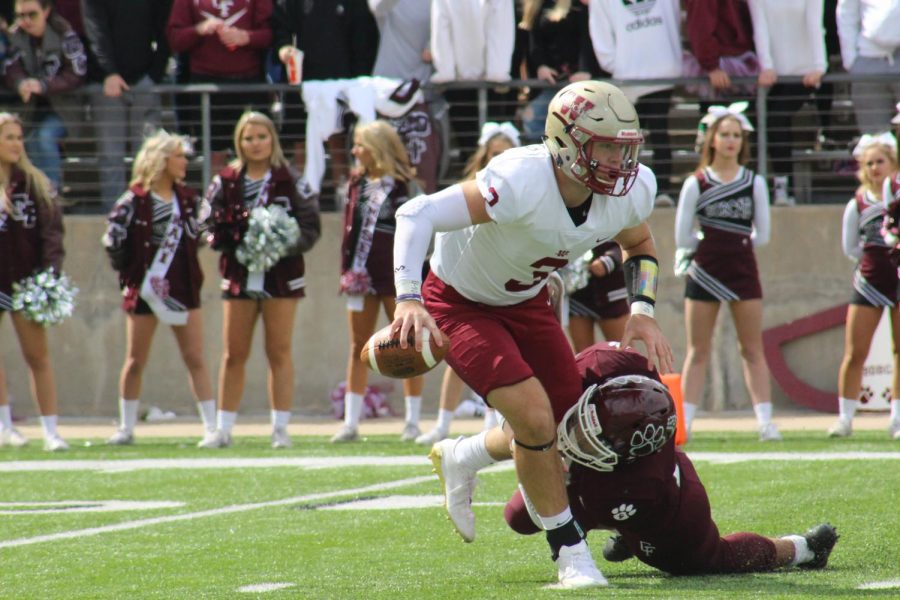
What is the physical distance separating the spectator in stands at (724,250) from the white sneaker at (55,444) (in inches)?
165

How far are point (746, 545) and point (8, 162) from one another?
675cm

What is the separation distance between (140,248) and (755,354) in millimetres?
4214

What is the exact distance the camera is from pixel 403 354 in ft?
15.7

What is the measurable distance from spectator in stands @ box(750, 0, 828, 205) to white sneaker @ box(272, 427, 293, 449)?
477 cm

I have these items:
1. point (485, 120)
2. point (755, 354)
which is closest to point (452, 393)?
point (755, 354)

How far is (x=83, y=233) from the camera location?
12828 mm

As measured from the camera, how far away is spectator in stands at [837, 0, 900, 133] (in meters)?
11.8

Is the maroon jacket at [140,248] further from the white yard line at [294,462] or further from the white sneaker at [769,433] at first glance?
the white sneaker at [769,433]

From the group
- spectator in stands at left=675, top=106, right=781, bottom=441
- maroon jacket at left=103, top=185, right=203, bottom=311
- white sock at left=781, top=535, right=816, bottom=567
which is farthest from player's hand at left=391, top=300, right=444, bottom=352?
maroon jacket at left=103, top=185, right=203, bottom=311

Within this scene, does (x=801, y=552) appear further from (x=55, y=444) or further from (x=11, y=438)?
(x=11, y=438)

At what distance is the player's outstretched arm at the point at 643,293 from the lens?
5.28 metres

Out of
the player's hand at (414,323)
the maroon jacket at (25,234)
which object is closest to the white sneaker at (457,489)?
the player's hand at (414,323)

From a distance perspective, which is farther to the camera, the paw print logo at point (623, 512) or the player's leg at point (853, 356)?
the player's leg at point (853, 356)

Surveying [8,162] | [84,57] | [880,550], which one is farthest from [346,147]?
[880,550]
